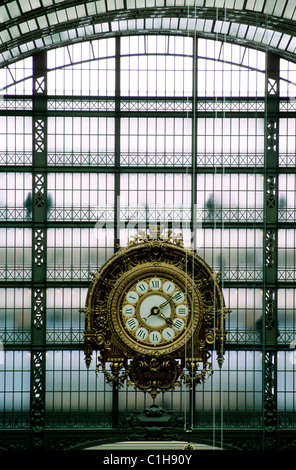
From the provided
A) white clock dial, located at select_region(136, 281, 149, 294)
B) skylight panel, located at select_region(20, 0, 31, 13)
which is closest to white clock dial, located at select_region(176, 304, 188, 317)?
white clock dial, located at select_region(136, 281, 149, 294)

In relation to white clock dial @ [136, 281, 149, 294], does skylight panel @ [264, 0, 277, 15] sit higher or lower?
higher

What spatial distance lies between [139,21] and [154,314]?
830cm

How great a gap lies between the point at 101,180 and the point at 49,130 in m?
2.05

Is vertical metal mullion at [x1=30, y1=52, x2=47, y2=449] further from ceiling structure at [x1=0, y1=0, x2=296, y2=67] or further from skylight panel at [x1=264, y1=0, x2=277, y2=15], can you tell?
skylight panel at [x1=264, y1=0, x2=277, y2=15]

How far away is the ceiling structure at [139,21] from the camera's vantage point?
63.8ft

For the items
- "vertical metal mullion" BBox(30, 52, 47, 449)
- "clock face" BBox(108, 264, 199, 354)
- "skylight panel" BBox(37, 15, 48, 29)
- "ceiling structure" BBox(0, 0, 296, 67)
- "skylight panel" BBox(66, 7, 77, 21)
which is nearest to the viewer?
"ceiling structure" BBox(0, 0, 296, 67)

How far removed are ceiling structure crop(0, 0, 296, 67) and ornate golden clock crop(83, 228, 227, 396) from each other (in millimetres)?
6048

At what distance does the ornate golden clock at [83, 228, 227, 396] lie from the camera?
1952 centimetres

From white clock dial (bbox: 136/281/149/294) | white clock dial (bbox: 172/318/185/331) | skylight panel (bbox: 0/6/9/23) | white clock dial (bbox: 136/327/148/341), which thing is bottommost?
white clock dial (bbox: 136/327/148/341)

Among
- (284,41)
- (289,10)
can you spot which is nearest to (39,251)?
(284,41)

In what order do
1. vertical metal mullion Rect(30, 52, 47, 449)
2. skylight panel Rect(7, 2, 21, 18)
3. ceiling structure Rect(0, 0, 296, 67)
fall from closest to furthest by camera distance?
skylight panel Rect(7, 2, 21, 18) < ceiling structure Rect(0, 0, 296, 67) < vertical metal mullion Rect(30, 52, 47, 449)

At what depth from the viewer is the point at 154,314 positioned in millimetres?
19641
